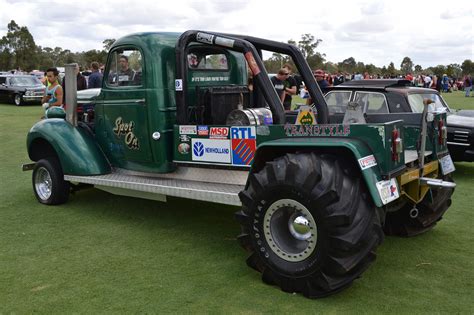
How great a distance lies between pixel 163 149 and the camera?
5340 mm

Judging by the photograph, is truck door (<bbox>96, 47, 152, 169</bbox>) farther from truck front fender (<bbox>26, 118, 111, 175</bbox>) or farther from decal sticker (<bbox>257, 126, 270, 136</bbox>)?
decal sticker (<bbox>257, 126, 270, 136</bbox>)

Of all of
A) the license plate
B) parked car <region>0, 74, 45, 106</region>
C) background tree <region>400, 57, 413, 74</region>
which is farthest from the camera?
background tree <region>400, 57, 413, 74</region>

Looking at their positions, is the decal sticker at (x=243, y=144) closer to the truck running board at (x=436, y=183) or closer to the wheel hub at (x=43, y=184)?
the truck running board at (x=436, y=183)

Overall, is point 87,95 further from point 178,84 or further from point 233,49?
point 233,49

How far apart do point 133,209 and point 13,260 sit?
2020 mm

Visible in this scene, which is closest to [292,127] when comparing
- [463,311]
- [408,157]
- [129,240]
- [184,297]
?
[408,157]

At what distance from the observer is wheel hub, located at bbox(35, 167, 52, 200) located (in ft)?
21.8

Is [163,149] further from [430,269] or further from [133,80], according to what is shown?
[430,269]

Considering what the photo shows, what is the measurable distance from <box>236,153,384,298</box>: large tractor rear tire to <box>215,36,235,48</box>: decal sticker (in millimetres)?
1260

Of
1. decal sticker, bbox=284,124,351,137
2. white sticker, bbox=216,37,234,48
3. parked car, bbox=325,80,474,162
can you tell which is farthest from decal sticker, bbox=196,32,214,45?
parked car, bbox=325,80,474,162

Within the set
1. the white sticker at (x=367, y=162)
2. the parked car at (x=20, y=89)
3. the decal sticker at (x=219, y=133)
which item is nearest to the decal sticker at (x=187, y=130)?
the decal sticker at (x=219, y=133)

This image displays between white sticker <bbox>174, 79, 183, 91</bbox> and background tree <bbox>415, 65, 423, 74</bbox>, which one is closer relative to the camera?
white sticker <bbox>174, 79, 183, 91</bbox>

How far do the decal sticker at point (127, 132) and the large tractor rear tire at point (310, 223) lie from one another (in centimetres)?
203

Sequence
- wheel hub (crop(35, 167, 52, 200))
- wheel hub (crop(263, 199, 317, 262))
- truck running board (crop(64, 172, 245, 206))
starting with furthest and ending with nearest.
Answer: wheel hub (crop(35, 167, 52, 200)) < truck running board (crop(64, 172, 245, 206)) < wheel hub (crop(263, 199, 317, 262))
